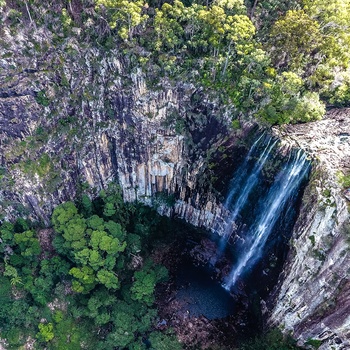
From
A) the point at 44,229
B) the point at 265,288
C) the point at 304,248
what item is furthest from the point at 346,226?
the point at 44,229

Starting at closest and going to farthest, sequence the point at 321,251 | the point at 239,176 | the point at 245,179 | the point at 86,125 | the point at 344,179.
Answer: the point at 344,179, the point at 321,251, the point at 245,179, the point at 239,176, the point at 86,125

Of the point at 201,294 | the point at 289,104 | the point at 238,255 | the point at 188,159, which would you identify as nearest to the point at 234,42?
the point at 289,104

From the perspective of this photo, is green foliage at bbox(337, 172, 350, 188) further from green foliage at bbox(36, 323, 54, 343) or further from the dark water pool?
green foliage at bbox(36, 323, 54, 343)

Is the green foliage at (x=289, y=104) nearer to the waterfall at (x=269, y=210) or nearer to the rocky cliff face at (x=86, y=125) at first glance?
the rocky cliff face at (x=86, y=125)

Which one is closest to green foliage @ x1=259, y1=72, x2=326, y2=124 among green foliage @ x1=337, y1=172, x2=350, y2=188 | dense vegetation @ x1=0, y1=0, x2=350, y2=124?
dense vegetation @ x1=0, y1=0, x2=350, y2=124

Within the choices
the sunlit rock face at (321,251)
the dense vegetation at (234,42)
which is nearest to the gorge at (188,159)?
the sunlit rock face at (321,251)

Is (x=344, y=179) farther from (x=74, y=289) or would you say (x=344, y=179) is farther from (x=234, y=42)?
(x=74, y=289)

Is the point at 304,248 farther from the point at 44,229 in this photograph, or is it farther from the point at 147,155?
the point at 44,229
